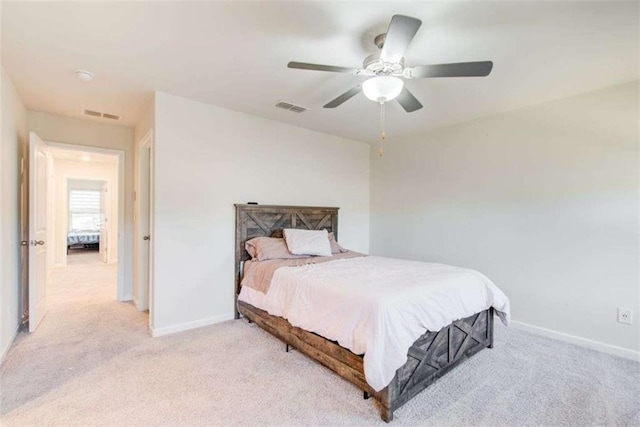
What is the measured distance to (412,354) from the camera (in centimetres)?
204


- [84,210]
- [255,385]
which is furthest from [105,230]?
[255,385]

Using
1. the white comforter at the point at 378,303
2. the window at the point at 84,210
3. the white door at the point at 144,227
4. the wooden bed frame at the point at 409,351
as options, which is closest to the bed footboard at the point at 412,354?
the wooden bed frame at the point at 409,351

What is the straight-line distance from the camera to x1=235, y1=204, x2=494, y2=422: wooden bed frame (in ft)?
6.54

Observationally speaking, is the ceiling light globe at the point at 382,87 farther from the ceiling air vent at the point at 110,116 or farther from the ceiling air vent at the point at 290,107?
the ceiling air vent at the point at 110,116

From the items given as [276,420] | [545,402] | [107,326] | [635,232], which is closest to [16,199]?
[107,326]

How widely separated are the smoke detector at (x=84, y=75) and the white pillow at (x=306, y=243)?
2491 millimetres

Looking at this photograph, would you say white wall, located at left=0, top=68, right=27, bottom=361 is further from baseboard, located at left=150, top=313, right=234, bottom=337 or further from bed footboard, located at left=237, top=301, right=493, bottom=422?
bed footboard, located at left=237, top=301, right=493, bottom=422

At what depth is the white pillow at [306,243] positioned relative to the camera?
364cm

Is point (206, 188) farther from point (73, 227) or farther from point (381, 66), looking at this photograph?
point (73, 227)

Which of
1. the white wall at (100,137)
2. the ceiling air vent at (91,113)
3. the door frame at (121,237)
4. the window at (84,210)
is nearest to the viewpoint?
the ceiling air vent at (91,113)

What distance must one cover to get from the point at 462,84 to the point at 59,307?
5.62 m

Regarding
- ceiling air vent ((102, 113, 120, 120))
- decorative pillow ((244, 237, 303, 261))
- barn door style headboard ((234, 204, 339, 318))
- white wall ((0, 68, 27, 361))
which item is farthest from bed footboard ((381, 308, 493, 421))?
ceiling air vent ((102, 113, 120, 120))

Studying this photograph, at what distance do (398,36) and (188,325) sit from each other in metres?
3.38

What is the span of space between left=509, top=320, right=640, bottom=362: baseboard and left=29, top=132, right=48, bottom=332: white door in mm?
5405
